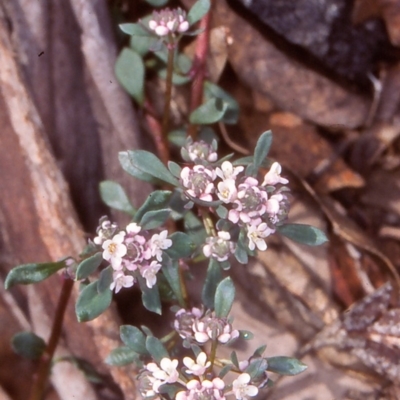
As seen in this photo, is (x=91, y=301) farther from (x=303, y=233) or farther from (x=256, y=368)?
(x=303, y=233)

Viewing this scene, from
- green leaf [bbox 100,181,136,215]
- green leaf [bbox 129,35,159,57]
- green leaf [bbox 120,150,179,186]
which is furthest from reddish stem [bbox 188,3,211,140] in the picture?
green leaf [bbox 120,150,179,186]

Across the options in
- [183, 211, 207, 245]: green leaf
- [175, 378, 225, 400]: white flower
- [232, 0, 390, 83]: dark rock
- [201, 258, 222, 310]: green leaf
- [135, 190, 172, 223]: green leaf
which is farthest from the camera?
[232, 0, 390, 83]: dark rock

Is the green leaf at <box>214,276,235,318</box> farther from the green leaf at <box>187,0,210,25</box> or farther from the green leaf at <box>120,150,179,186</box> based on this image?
the green leaf at <box>187,0,210,25</box>

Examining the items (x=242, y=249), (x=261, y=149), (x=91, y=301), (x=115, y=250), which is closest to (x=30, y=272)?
(x=91, y=301)

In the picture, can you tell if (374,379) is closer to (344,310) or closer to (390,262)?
(344,310)

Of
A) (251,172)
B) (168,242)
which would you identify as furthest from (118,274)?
(251,172)

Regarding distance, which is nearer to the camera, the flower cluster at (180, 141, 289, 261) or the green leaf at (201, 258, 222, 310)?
the flower cluster at (180, 141, 289, 261)

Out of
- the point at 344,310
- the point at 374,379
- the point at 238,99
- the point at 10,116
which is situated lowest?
the point at 374,379
